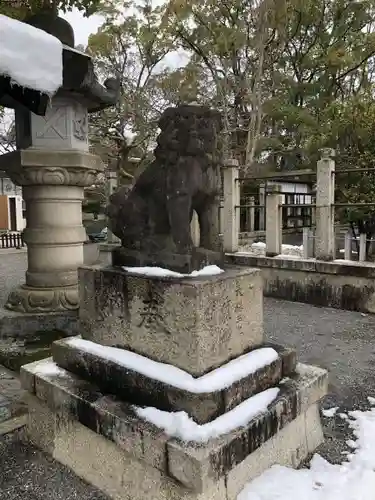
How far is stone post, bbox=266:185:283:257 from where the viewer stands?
21.8 ft

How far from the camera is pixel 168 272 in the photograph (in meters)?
2.47

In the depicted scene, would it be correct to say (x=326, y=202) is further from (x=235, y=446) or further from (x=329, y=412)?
(x=235, y=446)

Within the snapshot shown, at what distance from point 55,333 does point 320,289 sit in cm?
395

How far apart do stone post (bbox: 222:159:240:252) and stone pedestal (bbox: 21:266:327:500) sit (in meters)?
4.69

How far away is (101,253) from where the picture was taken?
1212cm

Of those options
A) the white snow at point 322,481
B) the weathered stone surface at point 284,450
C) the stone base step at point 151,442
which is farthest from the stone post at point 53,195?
the white snow at point 322,481

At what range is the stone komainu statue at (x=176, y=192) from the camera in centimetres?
250

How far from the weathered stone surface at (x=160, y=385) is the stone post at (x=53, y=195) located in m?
2.17

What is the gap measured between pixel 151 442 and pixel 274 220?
517 centimetres

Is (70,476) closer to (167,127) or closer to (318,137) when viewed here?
(167,127)

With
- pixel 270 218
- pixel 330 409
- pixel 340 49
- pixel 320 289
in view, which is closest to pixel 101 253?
pixel 270 218

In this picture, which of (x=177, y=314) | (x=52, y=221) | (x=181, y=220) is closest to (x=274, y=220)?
(x=52, y=221)

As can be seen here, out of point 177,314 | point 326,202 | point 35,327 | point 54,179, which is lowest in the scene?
point 35,327

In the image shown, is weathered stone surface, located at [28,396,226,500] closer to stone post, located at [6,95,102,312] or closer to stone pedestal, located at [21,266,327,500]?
stone pedestal, located at [21,266,327,500]
